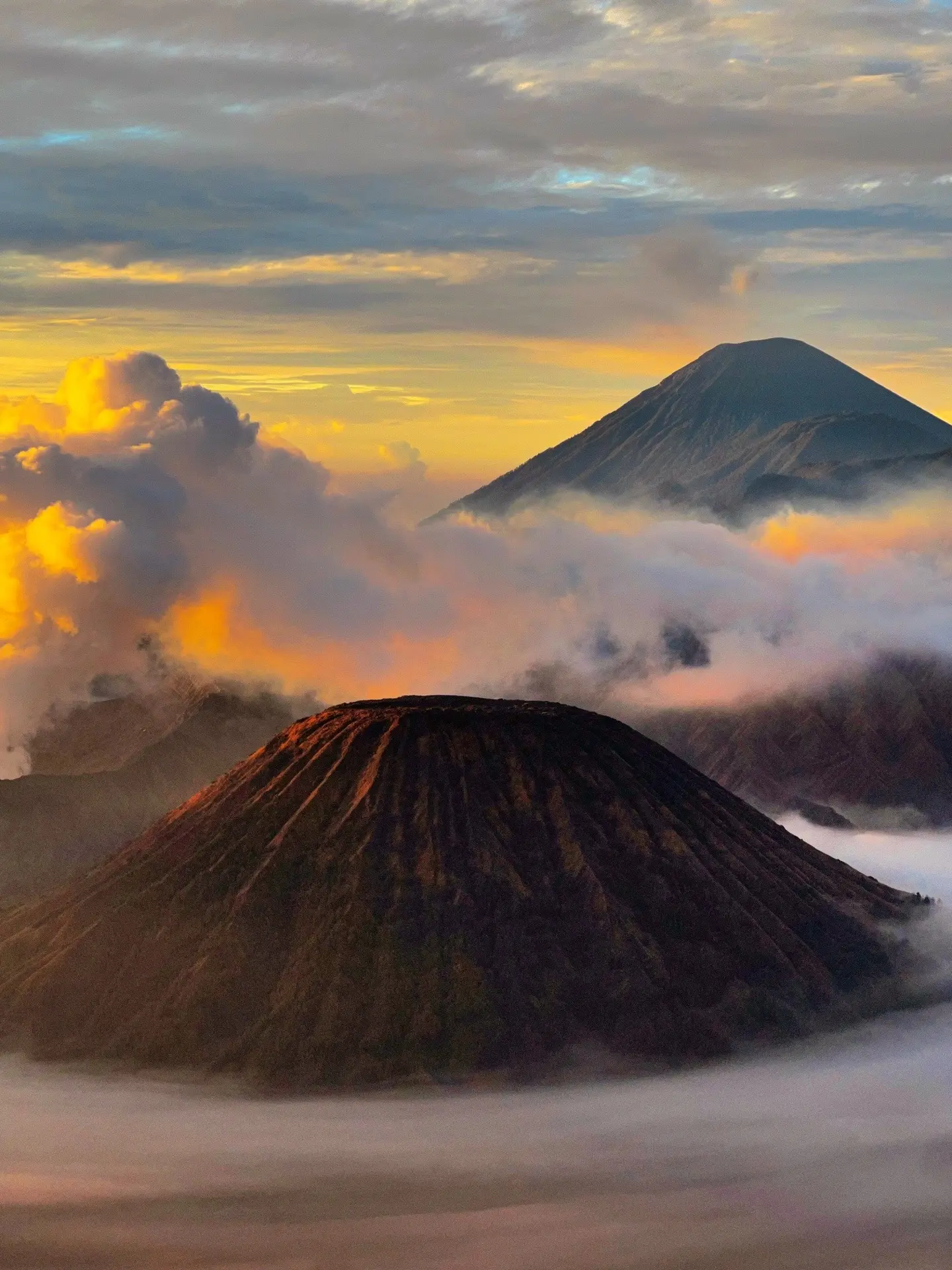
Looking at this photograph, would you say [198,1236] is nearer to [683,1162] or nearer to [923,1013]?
[683,1162]

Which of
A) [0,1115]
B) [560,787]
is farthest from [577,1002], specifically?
[0,1115]

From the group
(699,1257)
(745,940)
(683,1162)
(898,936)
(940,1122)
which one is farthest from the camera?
(898,936)

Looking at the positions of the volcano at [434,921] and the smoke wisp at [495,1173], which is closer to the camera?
the smoke wisp at [495,1173]

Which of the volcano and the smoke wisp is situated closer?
the smoke wisp

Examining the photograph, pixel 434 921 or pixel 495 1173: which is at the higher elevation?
pixel 434 921

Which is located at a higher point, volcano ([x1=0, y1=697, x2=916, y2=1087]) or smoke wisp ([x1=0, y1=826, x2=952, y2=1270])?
volcano ([x1=0, y1=697, x2=916, y2=1087])

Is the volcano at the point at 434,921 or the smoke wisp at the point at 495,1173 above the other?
the volcano at the point at 434,921

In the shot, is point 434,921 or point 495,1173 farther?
point 434,921

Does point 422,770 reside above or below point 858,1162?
above
